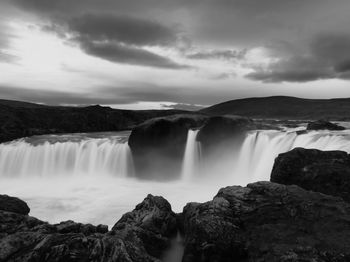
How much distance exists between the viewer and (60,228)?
373 inches

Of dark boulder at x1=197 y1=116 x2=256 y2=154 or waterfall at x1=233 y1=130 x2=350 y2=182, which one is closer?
waterfall at x1=233 y1=130 x2=350 y2=182

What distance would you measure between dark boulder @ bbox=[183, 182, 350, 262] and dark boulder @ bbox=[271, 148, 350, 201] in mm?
2816

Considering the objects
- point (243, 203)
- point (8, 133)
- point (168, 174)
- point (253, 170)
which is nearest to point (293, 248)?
point (243, 203)

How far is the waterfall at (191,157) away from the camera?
2842 cm

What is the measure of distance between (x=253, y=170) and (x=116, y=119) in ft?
103

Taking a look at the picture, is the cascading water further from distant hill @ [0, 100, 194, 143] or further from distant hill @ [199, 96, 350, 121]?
distant hill @ [199, 96, 350, 121]

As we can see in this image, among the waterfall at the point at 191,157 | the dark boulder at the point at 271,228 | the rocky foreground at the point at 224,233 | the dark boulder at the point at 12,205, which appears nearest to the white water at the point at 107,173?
the waterfall at the point at 191,157

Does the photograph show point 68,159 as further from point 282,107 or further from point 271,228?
point 282,107

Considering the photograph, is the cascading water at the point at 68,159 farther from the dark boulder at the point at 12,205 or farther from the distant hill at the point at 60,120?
the dark boulder at the point at 12,205

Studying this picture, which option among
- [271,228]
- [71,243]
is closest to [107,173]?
[71,243]

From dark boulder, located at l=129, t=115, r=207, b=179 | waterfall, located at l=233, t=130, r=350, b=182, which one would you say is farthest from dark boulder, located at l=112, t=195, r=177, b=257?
dark boulder, located at l=129, t=115, r=207, b=179

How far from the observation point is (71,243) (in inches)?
302

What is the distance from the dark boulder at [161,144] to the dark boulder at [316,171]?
1618 cm

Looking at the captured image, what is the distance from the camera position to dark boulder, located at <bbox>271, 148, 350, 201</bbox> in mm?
12047
